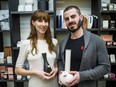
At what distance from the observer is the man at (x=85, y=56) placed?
60.2 inches

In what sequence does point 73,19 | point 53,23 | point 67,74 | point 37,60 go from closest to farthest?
point 67,74 → point 73,19 → point 37,60 → point 53,23

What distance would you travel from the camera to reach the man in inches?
60.2

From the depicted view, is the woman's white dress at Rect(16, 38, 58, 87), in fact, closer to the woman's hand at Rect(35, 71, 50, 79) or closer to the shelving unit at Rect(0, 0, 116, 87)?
the woman's hand at Rect(35, 71, 50, 79)

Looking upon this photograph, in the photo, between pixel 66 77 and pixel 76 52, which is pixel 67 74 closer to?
pixel 66 77

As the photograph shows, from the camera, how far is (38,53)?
1.75 m

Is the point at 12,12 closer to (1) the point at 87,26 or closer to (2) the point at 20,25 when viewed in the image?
(2) the point at 20,25

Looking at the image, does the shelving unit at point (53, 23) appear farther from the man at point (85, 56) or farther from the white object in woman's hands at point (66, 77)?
the white object in woman's hands at point (66, 77)

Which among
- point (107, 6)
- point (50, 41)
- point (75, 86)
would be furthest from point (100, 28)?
point (75, 86)

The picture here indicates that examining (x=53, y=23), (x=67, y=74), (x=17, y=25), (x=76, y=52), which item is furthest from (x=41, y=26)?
(x=17, y=25)

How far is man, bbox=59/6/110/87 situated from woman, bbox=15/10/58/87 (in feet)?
0.77

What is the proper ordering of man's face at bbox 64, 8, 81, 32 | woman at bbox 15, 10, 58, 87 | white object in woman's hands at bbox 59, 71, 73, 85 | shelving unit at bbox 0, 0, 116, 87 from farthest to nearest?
shelving unit at bbox 0, 0, 116, 87 → woman at bbox 15, 10, 58, 87 → man's face at bbox 64, 8, 81, 32 → white object in woman's hands at bbox 59, 71, 73, 85

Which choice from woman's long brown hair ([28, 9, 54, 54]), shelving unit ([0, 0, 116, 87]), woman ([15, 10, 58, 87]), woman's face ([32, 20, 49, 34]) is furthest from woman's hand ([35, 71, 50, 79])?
shelving unit ([0, 0, 116, 87])

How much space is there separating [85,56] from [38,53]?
46 centimetres

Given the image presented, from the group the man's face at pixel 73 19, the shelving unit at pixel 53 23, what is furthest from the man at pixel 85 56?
the shelving unit at pixel 53 23
